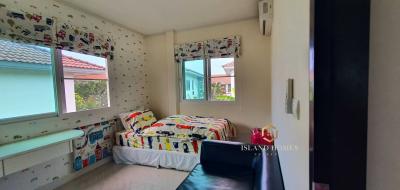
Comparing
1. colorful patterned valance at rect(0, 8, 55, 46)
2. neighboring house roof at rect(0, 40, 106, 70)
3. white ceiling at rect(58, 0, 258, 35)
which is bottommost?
neighboring house roof at rect(0, 40, 106, 70)

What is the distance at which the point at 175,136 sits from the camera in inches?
106

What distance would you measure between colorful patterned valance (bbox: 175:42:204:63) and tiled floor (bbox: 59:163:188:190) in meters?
2.21

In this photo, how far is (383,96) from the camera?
381mm

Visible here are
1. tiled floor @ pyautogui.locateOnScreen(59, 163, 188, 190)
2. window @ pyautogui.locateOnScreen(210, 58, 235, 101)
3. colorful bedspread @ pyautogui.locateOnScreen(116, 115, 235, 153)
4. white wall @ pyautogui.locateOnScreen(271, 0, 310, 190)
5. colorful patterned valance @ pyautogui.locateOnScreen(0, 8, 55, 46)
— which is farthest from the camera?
window @ pyautogui.locateOnScreen(210, 58, 235, 101)

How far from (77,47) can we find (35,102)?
898 mm

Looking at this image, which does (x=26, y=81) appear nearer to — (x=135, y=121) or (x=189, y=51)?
(x=135, y=121)

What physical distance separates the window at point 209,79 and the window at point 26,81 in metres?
2.30

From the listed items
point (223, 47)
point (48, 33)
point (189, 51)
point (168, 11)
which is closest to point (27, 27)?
point (48, 33)

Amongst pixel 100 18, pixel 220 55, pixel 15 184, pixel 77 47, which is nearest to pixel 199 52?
pixel 220 55

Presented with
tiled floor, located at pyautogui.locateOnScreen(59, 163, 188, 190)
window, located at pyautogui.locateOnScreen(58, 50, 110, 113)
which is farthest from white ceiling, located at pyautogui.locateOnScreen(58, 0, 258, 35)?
tiled floor, located at pyautogui.locateOnScreen(59, 163, 188, 190)

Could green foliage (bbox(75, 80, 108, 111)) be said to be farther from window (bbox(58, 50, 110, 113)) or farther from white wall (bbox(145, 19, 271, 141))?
white wall (bbox(145, 19, 271, 141))

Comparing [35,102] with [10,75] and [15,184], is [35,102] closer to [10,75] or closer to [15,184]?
[10,75]

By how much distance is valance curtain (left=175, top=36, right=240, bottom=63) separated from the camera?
11.3 feet

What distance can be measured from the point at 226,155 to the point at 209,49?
7.50 ft
